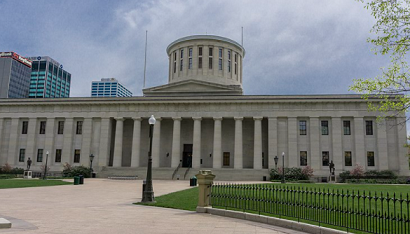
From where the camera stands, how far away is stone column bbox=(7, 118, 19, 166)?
170 ft

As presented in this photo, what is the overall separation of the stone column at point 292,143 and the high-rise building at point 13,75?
142802 mm

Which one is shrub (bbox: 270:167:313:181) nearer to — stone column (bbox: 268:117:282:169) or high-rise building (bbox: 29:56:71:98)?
stone column (bbox: 268:117:282:169)

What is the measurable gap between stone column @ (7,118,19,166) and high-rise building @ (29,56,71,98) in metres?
126

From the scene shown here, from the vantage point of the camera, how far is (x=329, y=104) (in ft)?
153

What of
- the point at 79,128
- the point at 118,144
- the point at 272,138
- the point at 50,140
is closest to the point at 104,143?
the point at 118,144

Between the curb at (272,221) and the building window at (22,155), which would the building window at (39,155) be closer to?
the building window at (22,155)

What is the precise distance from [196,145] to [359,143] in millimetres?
22379

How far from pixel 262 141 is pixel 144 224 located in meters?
40.9

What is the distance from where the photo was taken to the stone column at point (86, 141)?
49938 mm

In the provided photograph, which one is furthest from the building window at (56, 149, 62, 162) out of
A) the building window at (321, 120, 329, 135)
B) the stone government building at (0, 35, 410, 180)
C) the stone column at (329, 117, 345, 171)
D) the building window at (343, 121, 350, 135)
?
the building window at (343, 121, 350, 135)

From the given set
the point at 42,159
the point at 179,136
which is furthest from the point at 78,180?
the point at 42,159

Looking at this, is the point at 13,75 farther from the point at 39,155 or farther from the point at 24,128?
the point at 39,155

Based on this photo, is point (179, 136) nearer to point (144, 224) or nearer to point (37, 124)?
point (37, 124)

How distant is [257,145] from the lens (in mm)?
46906
